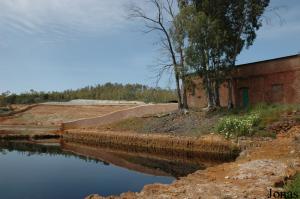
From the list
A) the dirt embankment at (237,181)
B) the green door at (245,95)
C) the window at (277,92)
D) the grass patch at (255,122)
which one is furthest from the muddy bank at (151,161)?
the green door at (245,95)

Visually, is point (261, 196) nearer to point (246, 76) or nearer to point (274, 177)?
point (274, 177)

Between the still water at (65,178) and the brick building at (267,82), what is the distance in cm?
1070

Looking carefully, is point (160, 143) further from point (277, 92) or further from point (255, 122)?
point (277, 92)

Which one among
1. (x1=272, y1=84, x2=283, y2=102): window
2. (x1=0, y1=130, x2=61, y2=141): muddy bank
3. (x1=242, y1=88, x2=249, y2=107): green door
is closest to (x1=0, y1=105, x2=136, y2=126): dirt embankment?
(x1=0, y1=130, x2=61, y2=141): muddy bank

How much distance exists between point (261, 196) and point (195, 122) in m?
15.2

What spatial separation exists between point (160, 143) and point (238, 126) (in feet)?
15.6

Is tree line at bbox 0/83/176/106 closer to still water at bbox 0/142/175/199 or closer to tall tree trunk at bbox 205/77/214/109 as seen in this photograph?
tall tree trunk at bbox 205/77/214/109

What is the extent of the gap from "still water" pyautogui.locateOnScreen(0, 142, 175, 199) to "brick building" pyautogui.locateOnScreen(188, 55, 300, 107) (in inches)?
421

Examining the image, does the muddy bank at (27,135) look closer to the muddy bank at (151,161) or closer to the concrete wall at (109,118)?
the concrete wall at (109,118)

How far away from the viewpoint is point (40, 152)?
22.0 meters

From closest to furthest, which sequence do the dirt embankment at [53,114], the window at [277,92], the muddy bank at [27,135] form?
the window at [277,92] → the muddy bank at [27,135] → the dirt embankment at [53,114]

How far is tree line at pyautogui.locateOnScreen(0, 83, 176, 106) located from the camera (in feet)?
177

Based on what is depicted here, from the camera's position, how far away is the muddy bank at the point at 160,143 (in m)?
17.6

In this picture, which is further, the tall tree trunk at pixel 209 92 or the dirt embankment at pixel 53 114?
the dirt embankment at pixel 53 114
